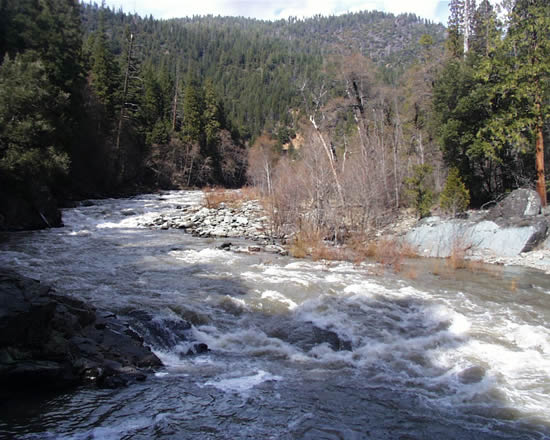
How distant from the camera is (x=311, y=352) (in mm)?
6457

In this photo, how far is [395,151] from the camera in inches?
930

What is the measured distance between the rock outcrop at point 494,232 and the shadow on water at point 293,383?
6412 millimetres

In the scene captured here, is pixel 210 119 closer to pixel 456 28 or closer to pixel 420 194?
pixel 456 28

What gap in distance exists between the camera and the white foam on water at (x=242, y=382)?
5094 millimetres

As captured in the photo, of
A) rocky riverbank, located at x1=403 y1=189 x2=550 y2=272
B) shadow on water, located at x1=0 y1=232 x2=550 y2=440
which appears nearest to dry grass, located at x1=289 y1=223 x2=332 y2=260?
rocky riverbank, located at x1=403 y1=189 x2=550 y2=272

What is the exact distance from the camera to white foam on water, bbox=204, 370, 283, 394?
16.7ft

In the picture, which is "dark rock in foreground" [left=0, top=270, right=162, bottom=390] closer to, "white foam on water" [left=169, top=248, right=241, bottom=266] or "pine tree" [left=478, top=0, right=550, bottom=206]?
"white foam on water" [left=169, top=248, right=241, bottom=266]

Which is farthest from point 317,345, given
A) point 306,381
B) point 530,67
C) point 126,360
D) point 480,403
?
point 530,67

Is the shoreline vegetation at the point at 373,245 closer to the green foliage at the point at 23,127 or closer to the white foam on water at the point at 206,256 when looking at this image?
the white foam on water at the point at 206,256

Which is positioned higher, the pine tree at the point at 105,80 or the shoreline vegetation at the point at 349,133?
the pine tree at the point at 105,80

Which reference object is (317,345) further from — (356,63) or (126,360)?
(356,63)

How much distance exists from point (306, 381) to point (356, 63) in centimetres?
2119

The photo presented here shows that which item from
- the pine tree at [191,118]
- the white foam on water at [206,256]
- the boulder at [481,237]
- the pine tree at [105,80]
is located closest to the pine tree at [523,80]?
the boulder at [481,237]

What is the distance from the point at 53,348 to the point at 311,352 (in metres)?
3.60
